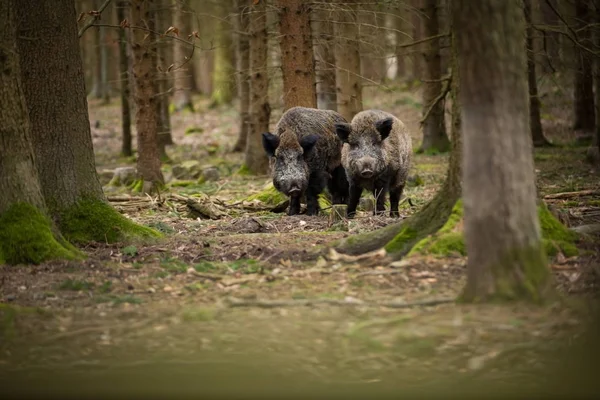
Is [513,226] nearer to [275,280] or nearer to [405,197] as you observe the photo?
[275,280]

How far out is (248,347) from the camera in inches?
282

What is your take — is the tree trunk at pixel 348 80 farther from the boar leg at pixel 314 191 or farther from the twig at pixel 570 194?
the twig at pixel 570 194

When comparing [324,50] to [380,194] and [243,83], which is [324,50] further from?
[380,194]

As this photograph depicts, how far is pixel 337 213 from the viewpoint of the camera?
1313 centimetres

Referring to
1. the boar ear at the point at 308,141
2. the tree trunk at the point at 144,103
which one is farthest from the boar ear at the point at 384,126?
the tree trunk at the point at 144,103

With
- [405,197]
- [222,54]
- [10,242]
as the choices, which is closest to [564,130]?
[405,197]

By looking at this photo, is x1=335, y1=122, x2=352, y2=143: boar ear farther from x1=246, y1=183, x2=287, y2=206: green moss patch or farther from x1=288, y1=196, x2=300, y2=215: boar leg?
x1=246, y1=183, x2=287, y2=206: green moss patch

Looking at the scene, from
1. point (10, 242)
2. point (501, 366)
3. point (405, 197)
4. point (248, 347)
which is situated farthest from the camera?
point (405, 197)

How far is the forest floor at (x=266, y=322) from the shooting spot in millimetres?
6586

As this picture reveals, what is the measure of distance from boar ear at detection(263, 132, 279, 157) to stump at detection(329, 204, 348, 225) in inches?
74.1

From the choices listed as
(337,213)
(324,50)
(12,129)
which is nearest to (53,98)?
(12,129)

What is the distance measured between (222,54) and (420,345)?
35.5 meters

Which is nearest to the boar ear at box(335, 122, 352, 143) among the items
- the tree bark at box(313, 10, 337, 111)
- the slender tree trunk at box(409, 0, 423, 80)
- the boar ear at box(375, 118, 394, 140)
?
the boar ear at box(375, 118, 394, 140)

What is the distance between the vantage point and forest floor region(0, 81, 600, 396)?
659 cm
